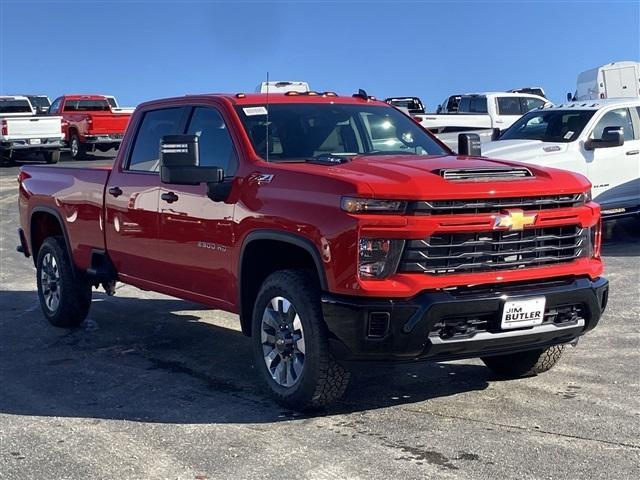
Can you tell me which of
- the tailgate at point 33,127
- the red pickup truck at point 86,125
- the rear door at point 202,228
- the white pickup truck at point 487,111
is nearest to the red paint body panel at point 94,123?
the red pickup truck at point 86,125

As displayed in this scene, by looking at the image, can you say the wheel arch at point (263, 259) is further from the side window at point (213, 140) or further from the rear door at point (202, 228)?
the side window at point (213, 140)

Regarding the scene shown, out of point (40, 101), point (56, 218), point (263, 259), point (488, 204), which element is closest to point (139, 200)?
A: point (263, 259)

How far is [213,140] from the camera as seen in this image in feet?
20.1

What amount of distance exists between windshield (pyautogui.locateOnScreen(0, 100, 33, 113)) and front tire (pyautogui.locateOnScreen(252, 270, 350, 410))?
1021 inches

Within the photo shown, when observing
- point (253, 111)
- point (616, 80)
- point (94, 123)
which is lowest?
point (253, 111)

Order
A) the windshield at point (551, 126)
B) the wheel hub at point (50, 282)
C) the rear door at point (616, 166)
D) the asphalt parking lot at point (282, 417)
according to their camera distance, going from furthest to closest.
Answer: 1. the windshield at point (551, 126)
2. the rear door at point (616, 166)
3. the wheel hub at point (50, 282)
4. the asphalt parking lot at point (282, 417)

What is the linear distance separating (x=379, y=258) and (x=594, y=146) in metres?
7.85

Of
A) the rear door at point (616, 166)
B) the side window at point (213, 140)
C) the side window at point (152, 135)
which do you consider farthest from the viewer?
the rear door at point (616, 166)

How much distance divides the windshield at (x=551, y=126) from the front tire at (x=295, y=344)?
7.70 m

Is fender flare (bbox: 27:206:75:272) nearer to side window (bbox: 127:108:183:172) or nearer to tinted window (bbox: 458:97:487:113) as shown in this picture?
side window (bbox: 127:108:183:172)

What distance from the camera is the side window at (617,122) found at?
12.1 meters

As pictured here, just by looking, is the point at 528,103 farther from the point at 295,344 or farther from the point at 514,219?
the point at 295,344

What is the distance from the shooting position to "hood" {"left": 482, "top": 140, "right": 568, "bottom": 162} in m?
11.6

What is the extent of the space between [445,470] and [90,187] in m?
4.23
